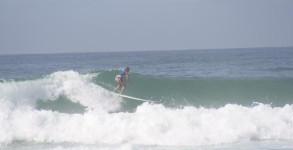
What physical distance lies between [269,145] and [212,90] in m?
7.19

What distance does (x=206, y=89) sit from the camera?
52.6 feet

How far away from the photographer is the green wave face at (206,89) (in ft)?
47.9

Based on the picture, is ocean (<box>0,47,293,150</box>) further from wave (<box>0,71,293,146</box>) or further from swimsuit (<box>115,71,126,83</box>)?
swimsuit (<box>115,71,126,83</box>)

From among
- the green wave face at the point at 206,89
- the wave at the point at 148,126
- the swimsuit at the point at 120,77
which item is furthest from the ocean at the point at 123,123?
the swimsuit at the point at 120,77

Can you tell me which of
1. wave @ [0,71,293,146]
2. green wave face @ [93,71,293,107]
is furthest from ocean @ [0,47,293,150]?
green wave face @ [93,71,293,107]

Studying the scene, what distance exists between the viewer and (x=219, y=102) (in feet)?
47.2

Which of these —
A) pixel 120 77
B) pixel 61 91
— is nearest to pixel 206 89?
pixel 120 77

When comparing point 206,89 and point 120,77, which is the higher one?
point 120,77

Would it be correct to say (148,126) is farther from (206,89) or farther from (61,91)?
(206,89)

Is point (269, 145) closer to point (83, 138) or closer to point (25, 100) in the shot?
point (83, 138)

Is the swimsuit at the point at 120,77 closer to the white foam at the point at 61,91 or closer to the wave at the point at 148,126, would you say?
the white foam at the point at 61,91

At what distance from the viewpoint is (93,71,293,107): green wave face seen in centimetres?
1461

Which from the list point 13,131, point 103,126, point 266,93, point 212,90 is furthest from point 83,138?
point 266,93

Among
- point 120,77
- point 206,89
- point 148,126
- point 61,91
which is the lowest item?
point 148,126
